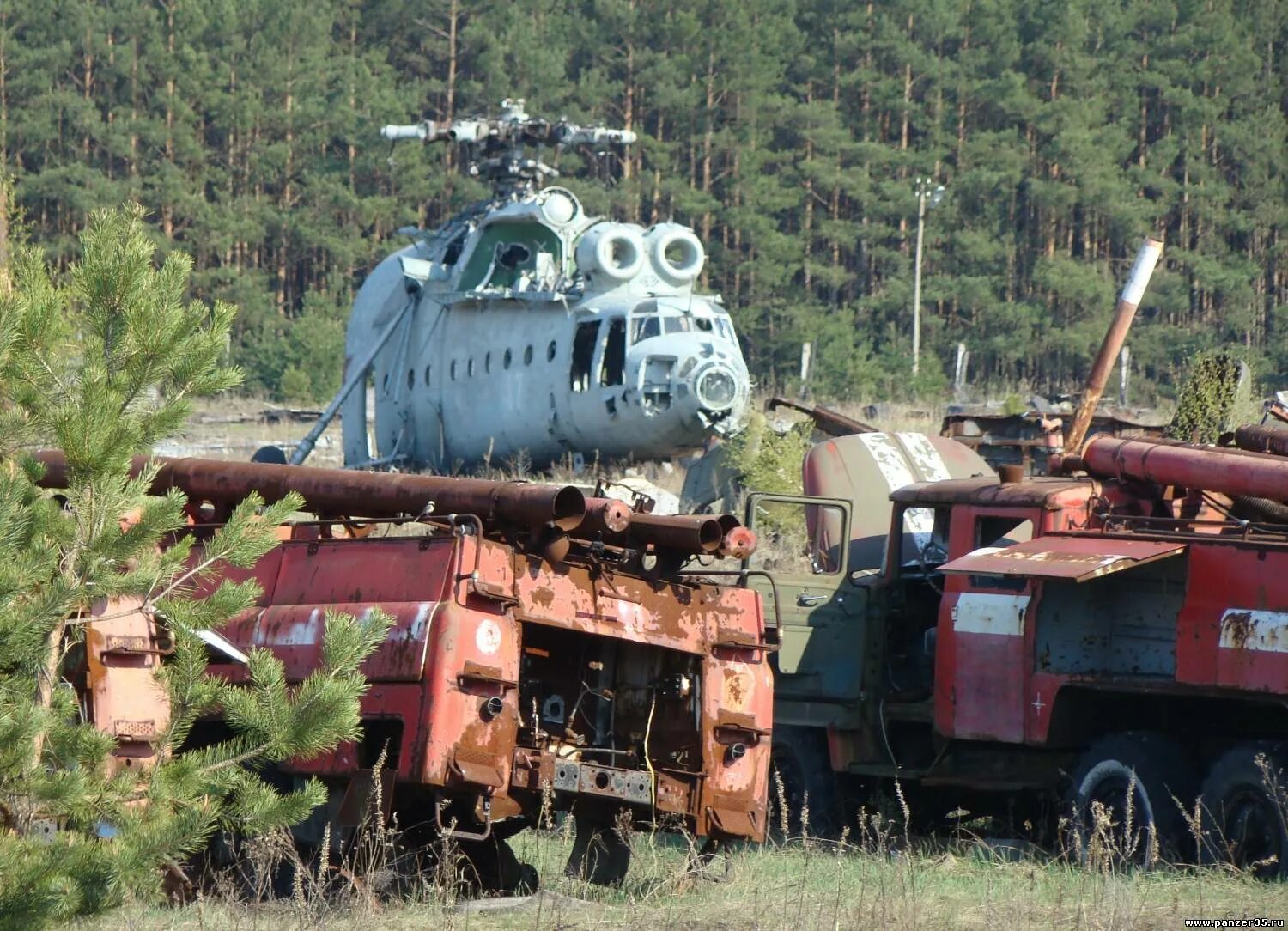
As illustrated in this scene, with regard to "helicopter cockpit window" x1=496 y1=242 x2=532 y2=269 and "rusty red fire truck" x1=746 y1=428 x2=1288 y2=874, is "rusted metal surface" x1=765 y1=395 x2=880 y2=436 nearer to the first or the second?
"helicopter cockpit window" x1=496 y1=242 x2=532 y2=269

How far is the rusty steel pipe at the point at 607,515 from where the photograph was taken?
32.2 ft

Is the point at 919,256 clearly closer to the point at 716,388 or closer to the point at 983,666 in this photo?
the point at 716,388

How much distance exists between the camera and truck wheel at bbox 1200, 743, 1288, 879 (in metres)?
10.8

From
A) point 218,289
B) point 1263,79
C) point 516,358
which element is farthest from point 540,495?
point 1263,79

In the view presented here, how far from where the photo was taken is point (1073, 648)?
493 inches

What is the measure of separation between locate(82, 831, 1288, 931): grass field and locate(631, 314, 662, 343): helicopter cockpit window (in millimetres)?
14496

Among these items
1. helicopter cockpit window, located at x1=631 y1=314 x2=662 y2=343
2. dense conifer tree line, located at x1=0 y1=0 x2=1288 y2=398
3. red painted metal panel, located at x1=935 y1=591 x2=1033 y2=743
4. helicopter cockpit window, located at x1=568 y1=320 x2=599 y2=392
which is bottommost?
red painted metal panel, located at x1=935 y1=591 x2=1033 y2=743

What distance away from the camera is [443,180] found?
58.2 m

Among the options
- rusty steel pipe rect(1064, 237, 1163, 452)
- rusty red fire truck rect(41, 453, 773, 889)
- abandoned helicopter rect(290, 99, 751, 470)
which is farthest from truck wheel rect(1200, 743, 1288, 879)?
abandoned helicopter rect(290, 99, 751, 470)

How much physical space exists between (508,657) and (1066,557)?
12.8ft

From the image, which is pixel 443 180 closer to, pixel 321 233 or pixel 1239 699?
pixel 321 233

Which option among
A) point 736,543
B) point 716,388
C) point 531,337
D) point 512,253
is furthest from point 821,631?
point 512,253

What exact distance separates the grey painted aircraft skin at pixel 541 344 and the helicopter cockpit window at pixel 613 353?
2cm

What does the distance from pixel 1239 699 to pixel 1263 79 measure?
5475 cm
